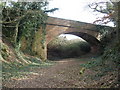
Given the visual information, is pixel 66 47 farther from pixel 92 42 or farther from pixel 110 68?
pixel 110 68

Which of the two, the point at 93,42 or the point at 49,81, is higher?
the point at 49,81

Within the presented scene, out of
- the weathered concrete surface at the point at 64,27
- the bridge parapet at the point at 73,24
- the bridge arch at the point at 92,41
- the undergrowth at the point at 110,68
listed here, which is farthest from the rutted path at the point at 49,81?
the bridge arch at the point at 92,41

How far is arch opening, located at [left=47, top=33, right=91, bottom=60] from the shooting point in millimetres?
19781

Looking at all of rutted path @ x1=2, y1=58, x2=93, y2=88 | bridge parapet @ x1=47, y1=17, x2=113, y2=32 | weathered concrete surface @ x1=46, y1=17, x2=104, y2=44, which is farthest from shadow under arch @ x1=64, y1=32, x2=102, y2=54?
rutted path @ x1=2, y1=58, x2=93, y2=88

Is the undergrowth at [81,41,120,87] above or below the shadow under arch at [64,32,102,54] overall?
A: above

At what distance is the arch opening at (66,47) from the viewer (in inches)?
779

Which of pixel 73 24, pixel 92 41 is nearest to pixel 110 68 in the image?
pixel 73 24

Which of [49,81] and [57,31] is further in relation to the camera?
[57,31]

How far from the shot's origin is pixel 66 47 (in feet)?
68.3

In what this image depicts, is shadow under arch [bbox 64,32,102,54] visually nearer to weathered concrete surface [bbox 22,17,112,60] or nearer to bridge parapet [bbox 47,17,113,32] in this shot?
weathered concrete surface [bbox 22,17,112,60]

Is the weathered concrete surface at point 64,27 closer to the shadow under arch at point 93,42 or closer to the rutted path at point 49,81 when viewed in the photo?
the shadow under arch at point 93,42

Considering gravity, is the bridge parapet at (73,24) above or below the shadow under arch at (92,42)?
above

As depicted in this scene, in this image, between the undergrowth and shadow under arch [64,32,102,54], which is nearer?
the undergrowth

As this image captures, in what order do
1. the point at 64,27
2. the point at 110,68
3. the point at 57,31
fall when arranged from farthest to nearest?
the point at 64,27 → the point at 57,31 → the point at 110,68
